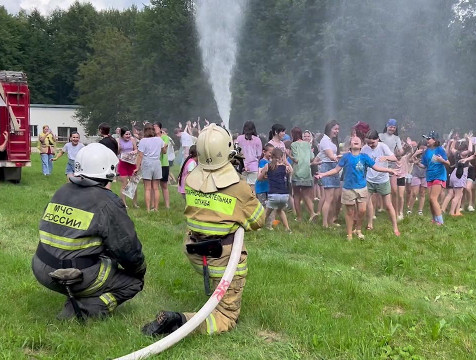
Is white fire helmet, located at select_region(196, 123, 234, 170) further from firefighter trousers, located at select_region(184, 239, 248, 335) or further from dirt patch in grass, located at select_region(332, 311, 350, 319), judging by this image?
dirt patch in grass, located at select_region(332, 311, 350, 319)

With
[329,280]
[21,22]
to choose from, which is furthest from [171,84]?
[329,280]

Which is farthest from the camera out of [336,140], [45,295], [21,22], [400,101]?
[21,22]

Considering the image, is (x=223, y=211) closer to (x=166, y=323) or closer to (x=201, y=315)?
(x=201, y=315)

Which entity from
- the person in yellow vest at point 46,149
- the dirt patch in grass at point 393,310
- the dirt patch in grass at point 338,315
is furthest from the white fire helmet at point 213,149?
the person in yellow vest at point 46,149

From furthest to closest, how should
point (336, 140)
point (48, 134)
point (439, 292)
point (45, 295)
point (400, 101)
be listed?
→ point (400, 101)
point (48, 134)
point (336, 140)
point (439, 292)
point (45, 295)

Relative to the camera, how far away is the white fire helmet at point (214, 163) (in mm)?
4312

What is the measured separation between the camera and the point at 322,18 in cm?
3316

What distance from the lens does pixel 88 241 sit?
414 centimetres

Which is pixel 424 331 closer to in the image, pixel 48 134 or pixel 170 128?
pixel 48 134

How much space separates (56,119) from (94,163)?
59.8 meters

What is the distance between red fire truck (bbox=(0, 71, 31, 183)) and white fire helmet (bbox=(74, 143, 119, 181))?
1025 cm

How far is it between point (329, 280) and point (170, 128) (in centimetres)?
3784

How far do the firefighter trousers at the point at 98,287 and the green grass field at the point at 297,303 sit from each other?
0.12 meters

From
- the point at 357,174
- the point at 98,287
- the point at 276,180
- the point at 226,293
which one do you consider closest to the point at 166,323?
the point at 226,293
